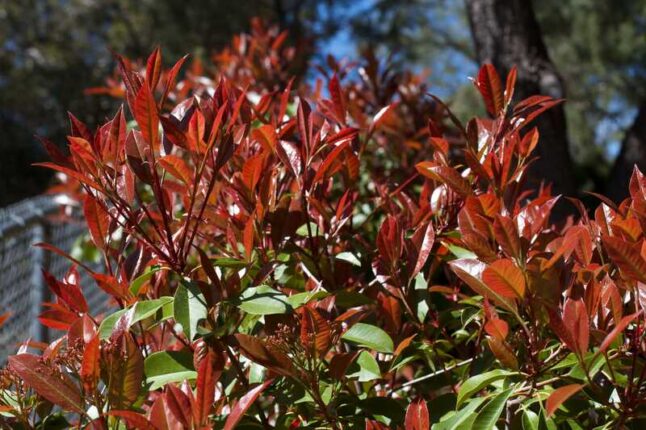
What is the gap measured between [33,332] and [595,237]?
2833 millimetres

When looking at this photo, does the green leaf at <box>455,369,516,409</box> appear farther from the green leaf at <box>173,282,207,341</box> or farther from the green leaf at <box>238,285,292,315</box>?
the green leaf at <box>173,282,207,341</box>

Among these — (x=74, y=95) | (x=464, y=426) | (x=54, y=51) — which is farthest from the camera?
(x=54, y=51)

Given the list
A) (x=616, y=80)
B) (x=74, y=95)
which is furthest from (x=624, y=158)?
(x=616, y=80)

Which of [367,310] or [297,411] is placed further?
[367,310]

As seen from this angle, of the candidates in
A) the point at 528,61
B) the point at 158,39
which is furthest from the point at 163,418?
the point at 158,39

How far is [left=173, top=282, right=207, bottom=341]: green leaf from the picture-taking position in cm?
102

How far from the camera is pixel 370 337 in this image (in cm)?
115

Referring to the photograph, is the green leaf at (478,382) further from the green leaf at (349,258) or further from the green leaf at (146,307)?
the green leaf at (146,307)

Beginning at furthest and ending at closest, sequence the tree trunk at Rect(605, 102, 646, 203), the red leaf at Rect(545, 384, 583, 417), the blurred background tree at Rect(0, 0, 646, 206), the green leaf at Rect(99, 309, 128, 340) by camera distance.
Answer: the blurred background tree at Rect(0, 0, 646, 206) < the tree trunk at Rect(605, 102, 646, 203) < the green leaf at Rect(99, 309, 128, 340) < the red leaf at Rect(545, 384, 583, 417)

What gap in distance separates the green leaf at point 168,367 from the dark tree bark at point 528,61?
207 centimetres

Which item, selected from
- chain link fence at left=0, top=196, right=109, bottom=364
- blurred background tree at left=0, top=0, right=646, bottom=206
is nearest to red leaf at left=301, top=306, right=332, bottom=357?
chain link fence at left=0, top=196, right=109, bottom=364

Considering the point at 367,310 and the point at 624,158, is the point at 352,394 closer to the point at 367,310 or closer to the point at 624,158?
the point at 367,310

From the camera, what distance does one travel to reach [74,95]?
48.6 feet

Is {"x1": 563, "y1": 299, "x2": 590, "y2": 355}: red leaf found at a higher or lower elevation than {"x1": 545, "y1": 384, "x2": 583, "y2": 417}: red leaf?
higher
